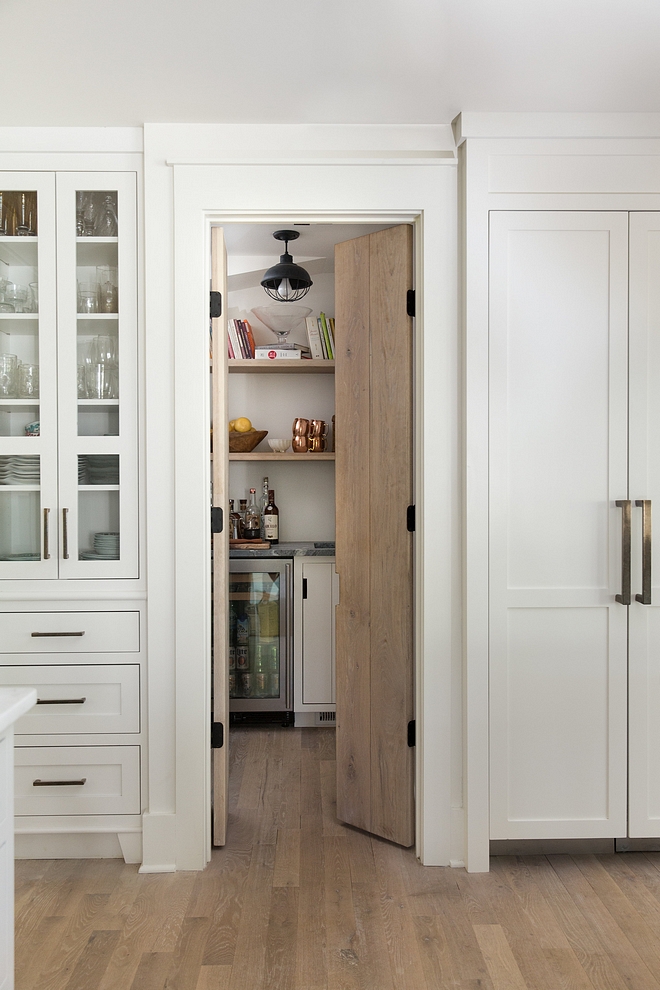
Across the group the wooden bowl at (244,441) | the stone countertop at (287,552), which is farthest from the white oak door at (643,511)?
the wooden bowl at (244,441)

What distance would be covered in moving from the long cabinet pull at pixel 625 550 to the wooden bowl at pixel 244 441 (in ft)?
7.07

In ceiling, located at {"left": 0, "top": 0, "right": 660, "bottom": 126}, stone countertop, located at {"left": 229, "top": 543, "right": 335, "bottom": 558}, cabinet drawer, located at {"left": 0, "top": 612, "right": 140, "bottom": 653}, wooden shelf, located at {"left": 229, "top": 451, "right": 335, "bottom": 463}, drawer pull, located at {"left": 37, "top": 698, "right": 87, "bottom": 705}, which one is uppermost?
ceiling, located at {"left": 0, "top": 0, "right": 660, "bottom": 126}

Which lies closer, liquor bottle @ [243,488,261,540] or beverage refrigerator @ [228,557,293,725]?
beverage refrigerator @ [228,557,293,725]

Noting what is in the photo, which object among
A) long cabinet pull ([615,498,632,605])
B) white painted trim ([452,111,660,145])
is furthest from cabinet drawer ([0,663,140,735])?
white painted trim ([452,111,660,145])

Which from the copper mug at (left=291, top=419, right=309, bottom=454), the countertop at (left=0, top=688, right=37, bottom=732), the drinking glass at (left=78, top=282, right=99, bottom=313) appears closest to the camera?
the countertop at (left=0, top=688, right=37, bottom=732)

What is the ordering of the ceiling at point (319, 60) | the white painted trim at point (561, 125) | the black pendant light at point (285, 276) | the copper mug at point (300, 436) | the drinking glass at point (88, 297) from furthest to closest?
the copper mug at point (300, 436) < the black pendant light at point (285, 276) < the drinking glass at point (88, 297) < the white painted trim at point (561, 125) < the ceiling at point (319, 60)

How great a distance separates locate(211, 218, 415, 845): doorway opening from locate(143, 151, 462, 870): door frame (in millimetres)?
110

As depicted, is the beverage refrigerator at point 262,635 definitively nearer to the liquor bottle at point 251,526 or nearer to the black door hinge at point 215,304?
the liquor bottle at point 251,526

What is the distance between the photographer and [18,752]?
7.63 feet

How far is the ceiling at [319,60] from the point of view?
1.73 metres

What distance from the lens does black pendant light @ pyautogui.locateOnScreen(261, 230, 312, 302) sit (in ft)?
11.4

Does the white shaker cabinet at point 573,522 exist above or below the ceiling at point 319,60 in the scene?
below

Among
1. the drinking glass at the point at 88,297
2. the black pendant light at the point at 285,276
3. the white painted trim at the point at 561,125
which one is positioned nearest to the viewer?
the white painted trim at the point at 561,125

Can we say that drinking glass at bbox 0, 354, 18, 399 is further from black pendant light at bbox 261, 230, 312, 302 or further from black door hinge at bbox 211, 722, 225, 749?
black pendant light at bbox 261, 230, 312, 302
